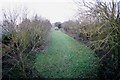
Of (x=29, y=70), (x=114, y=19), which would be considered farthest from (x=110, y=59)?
(x=29, y=70)

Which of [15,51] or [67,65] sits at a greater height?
[15,51]

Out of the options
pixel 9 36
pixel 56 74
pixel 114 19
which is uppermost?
pixel 114 19

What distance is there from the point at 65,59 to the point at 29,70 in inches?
159

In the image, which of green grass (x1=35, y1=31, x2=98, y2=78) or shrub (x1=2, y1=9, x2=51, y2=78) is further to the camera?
green grass (x1=35, y1=31, x2=98, y2=78)

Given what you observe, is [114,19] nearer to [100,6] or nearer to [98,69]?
[100,6]

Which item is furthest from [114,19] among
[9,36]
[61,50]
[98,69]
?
[61,50]

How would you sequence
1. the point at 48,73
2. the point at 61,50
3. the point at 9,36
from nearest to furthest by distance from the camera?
the point at 9,36 < the point at 48,73 < the point at 61,50

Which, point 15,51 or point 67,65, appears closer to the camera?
point 15,51

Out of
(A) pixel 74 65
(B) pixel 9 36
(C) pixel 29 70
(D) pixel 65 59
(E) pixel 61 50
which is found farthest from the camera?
(E) pixel 61 50

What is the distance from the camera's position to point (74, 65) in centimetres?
1410

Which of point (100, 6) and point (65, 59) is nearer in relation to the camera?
point (100, 6)

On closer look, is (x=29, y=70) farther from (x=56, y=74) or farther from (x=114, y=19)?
(x=114, y=19)

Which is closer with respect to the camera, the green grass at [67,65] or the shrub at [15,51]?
the shrub at [15,51]

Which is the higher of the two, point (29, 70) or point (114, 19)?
point (114, 19)
